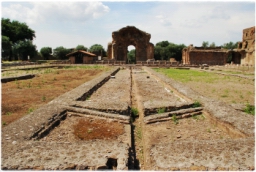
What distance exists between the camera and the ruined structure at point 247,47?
Result: 4390 cm

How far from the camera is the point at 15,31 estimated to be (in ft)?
185

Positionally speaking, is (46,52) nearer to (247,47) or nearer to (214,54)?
(214,54)

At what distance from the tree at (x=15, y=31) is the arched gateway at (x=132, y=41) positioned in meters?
27.9

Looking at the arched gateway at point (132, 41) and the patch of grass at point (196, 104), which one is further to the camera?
the arched gateway at point (132, 41)

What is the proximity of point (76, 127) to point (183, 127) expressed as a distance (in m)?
2.65

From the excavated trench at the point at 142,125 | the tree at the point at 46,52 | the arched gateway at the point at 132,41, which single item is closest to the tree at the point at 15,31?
the tree at the point at 46,52

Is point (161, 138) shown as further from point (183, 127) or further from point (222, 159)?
point (222, 159)

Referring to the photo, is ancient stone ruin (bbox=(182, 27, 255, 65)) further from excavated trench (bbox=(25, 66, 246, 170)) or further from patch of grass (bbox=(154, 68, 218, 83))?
excavated trench (bbox=(25, 66, 246, 170))

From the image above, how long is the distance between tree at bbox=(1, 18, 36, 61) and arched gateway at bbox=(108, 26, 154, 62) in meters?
27.9

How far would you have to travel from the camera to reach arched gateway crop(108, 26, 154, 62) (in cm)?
4519

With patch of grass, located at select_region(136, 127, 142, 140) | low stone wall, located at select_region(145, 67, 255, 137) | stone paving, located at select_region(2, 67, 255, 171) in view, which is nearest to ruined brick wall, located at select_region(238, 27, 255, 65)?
low stone wall, located at select_region(145, 67, 255, 137)

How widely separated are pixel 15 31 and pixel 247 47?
55.8 metres

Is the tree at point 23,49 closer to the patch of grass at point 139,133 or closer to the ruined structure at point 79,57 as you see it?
the ruined structure at point 79,57

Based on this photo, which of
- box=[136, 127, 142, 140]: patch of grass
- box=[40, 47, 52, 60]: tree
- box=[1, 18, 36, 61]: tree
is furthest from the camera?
box=[40, 47, 52, 60]: tree
